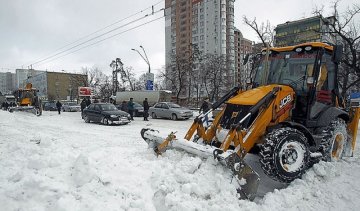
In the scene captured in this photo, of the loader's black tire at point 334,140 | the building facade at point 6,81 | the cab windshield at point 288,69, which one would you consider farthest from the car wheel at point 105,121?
the building facade at point 6,81

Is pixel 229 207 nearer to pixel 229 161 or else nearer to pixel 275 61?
pixel 229 161

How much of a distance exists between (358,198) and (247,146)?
2.09 metres

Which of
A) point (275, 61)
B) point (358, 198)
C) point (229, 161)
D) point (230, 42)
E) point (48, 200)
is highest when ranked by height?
point (230, 42)

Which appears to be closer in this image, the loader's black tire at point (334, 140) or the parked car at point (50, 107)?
the loader's black tire at point (334, 140)

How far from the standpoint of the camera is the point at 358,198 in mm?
5148

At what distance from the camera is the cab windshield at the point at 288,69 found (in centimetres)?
678

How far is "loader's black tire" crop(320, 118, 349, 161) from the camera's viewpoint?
6602 millimetres

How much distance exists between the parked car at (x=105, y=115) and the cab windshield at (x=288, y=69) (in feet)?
40.4

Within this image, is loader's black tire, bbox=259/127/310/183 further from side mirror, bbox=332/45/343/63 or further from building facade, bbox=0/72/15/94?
building facade, bbox=0/72/15/94

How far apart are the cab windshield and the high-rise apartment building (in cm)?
7144

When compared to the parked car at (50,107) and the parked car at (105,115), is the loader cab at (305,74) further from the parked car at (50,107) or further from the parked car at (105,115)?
the parked car at (50,107)

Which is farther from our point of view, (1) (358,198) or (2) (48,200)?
(1) (358,198)

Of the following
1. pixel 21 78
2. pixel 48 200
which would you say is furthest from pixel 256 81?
pixel 21 78

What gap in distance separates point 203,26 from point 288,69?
8641cm
